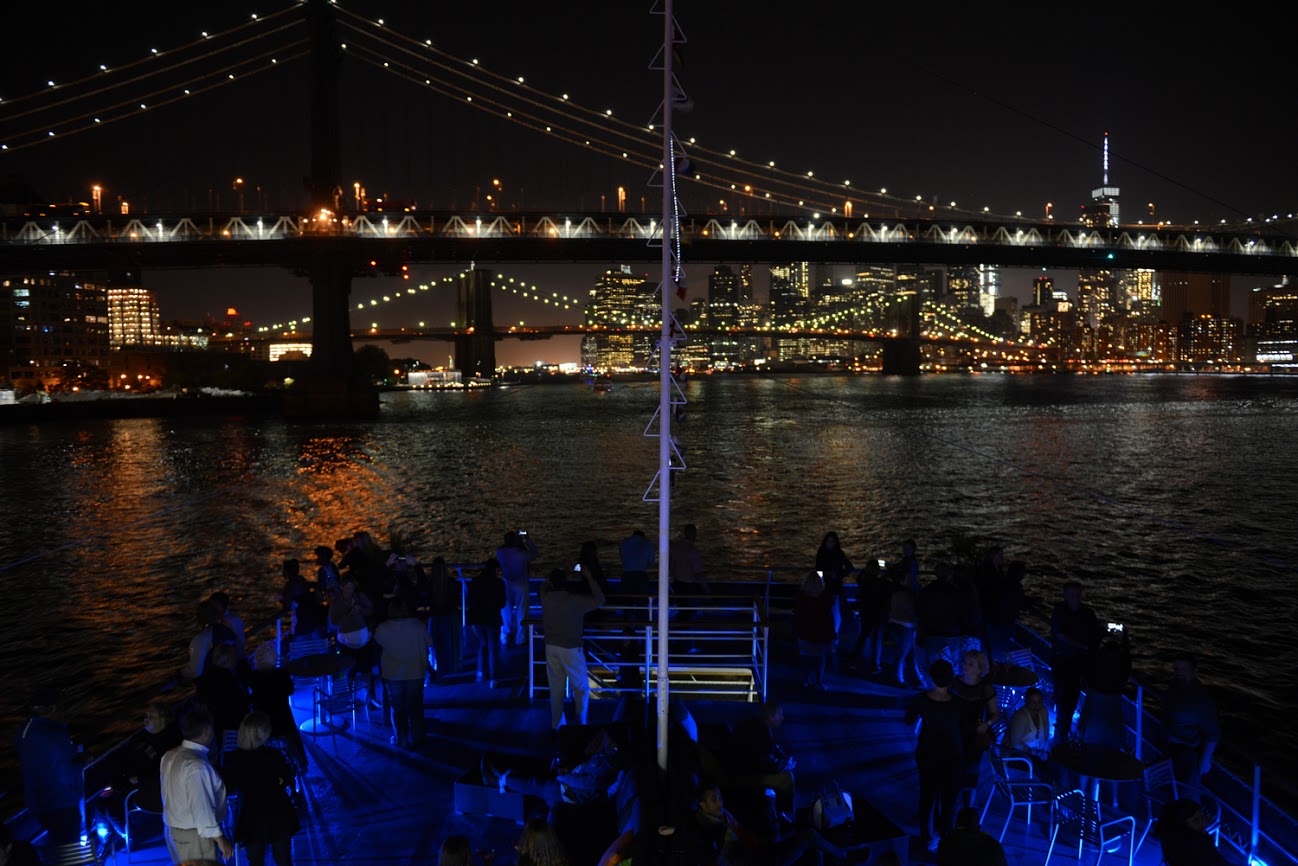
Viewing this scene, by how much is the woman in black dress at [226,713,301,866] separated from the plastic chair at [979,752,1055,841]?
4437mm

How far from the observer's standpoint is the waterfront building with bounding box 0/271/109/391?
134 meters

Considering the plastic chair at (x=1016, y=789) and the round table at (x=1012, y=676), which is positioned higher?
the round table at (x=1012, y=676)

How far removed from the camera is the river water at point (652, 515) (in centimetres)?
1398

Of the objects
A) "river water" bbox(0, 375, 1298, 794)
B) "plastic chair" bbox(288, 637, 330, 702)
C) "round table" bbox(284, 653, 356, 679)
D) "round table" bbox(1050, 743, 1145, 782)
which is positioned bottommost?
"river water" bbox(0, 375, 1298, 794)

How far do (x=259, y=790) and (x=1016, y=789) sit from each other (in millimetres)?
5036

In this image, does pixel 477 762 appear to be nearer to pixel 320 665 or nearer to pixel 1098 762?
pixel 320 665

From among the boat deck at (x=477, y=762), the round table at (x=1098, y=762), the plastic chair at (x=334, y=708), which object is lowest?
the boat deck at (x=477, y=762)

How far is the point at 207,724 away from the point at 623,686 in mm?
3773

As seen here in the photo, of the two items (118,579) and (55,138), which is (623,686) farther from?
(55,138)

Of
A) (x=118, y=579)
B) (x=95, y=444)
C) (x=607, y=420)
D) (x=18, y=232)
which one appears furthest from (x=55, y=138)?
(x=118, y=579)

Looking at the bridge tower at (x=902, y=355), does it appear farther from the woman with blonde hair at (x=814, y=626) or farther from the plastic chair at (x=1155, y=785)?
the plastic chair at (x=1155, y=785)

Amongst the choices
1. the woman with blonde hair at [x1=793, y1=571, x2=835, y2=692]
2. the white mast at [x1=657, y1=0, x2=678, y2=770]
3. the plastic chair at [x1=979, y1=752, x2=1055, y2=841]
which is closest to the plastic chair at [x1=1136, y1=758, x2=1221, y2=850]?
the plastic chair at [x1=979, y1=752, x2=1055, y2=841]

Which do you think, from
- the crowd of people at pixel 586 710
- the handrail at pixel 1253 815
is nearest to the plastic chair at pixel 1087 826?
the crowd of people at pixel 586 710

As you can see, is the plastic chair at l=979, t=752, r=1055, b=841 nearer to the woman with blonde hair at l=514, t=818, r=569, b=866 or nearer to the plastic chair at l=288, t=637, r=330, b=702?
the woman with blonde hair at l=514, t=818, r=569, b=866
